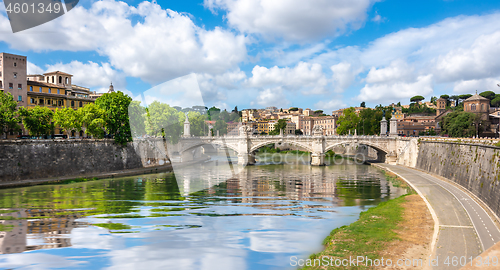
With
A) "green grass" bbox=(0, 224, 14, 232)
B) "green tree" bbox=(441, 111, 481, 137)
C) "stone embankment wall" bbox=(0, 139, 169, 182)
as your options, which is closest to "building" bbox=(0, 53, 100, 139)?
"stone embankment wall" bbox=(0, 139, 169, 182)

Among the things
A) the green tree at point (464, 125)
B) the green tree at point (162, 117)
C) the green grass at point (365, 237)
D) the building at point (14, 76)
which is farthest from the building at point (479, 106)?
the building at point (14, 76)

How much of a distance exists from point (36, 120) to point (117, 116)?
8.75 metres

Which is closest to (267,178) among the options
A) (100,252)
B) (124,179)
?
(124,179)

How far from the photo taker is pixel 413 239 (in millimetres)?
13492

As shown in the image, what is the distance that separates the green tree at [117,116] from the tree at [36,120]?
6363mm

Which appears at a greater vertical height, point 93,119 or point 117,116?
point 117,116

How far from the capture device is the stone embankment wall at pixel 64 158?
29.8 metres

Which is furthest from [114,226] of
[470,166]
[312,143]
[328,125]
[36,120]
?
[328,125]

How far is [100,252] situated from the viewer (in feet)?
44.5

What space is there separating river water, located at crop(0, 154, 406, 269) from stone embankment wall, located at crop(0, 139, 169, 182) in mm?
3167

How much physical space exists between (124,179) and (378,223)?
93.8 feet

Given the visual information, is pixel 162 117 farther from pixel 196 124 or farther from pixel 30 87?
pixel 196 124

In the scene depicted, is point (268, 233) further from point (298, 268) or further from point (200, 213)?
point (200, 213)

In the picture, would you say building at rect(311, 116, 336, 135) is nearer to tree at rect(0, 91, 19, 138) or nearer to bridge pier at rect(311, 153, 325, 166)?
bridge pier at rect(311, 153, 325, 166)
